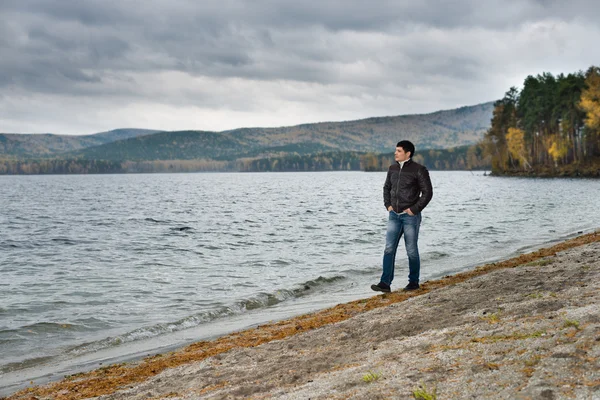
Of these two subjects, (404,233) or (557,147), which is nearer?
(404,233)

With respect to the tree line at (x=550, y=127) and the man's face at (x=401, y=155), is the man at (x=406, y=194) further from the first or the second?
the tree line at (x=550, y=127)

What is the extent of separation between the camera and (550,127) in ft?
351

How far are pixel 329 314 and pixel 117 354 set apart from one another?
4422 mm

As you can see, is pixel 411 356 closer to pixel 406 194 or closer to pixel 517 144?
pixel 406 194

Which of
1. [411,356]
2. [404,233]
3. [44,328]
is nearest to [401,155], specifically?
[404,233]

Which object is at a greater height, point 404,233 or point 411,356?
point 404,233

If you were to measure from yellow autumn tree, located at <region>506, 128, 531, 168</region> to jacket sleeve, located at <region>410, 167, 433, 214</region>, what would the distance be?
104 metres

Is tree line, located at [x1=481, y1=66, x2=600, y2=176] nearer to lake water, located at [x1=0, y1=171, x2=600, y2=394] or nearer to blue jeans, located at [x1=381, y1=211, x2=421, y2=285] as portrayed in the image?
lake water, located at [x1=0, y1=171, x2=600, y2=394]

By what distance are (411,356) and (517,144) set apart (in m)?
113

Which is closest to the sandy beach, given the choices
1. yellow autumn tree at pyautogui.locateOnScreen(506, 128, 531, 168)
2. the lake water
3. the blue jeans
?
the blue jeans

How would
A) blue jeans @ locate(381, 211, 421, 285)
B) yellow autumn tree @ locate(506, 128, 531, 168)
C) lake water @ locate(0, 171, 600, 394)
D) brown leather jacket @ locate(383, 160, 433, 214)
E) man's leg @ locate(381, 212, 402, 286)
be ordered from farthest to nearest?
yellow autumn tree @ locate(506, 128, 531, 168)
man's leg @ locate(381, 212, 402, 286)
blue jeans @ locate(381, 211, 421, 285)
brown leather jacket @ locate(383, 160, 433, 214)
lake water @ locate(0, 171, 600, 394)

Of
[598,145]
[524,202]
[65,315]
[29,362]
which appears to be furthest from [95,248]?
[598,145]

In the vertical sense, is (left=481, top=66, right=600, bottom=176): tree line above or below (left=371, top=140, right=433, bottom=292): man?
above

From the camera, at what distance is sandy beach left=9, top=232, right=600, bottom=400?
5.28m
